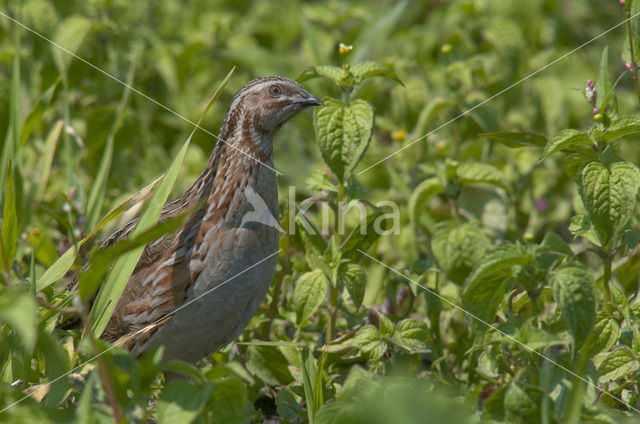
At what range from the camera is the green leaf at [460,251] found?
4.21 m

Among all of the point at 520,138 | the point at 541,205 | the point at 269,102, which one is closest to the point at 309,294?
the point at 269,102

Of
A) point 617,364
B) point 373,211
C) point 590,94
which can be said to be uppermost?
point 590,94

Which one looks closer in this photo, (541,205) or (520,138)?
(520,138)

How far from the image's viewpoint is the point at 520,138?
3.65 meters

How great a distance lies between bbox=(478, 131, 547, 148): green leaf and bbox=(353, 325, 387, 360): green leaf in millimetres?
982

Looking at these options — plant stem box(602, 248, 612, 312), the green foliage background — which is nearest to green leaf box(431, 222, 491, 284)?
the green foliage background

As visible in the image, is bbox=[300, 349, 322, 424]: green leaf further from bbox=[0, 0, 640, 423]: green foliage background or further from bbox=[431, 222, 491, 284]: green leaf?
bbox=[431, 222, 491, 284]: green leaf

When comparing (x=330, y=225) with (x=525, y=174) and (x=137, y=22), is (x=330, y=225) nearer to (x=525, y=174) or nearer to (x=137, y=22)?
(x=525, y=174)

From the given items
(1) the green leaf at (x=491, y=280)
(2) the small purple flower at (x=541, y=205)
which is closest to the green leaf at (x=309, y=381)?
(1) the green leaf at (x=491, y=280)

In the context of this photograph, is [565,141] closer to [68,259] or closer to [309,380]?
[309,380]

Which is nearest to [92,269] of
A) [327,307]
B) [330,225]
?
[327,307]

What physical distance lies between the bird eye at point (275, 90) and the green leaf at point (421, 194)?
101 cm

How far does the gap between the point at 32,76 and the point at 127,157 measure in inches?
32.3

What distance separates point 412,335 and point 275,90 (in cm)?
126
